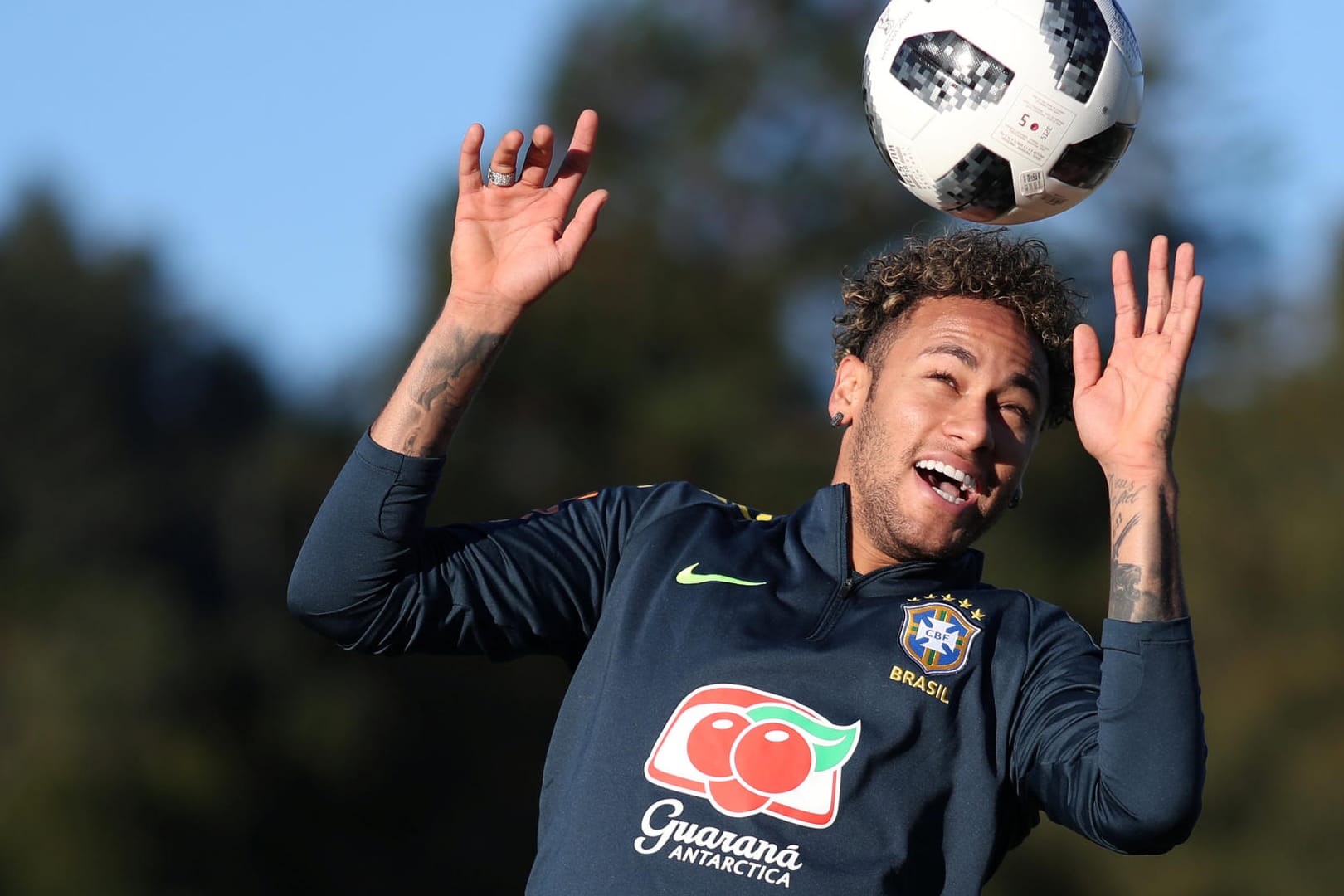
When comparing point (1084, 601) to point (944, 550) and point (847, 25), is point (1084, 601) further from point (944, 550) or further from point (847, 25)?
point (944, 550)

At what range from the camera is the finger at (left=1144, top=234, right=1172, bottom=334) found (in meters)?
4.17

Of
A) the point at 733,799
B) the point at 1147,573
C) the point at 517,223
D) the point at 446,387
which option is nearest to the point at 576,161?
the point at 517,223

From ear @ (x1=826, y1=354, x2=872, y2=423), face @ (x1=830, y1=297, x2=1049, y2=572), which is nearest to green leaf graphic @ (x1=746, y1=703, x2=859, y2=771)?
face @ (x1=830, y1=297, x2=1049, y2=572)

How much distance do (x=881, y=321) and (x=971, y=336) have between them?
420 millimetres

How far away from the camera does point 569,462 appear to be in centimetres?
2784

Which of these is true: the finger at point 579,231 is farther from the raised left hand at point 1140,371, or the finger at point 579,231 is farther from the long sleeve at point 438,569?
the raised left hand at point 1140,371

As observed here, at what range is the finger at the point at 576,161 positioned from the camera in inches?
Answer: 181

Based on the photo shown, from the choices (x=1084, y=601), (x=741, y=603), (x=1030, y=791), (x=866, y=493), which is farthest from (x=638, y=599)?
(x=1084, y=601)

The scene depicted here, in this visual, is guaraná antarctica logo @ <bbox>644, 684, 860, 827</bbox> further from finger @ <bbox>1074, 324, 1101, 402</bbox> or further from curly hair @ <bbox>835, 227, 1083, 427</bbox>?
curly hair @ <bbox>835, 227, 1083, 427</bbox>

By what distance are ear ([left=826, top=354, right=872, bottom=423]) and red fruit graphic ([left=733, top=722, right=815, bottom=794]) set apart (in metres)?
1.12

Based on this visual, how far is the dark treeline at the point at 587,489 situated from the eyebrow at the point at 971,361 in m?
16.2

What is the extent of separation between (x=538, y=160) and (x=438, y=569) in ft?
3.63

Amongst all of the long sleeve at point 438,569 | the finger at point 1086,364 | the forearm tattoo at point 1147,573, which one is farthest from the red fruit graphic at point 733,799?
the finger at point 1086,364

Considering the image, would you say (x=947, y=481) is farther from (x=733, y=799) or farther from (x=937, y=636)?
(x=733, y=799)
